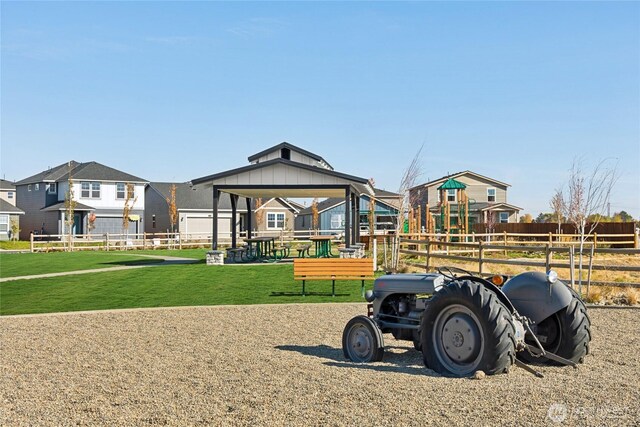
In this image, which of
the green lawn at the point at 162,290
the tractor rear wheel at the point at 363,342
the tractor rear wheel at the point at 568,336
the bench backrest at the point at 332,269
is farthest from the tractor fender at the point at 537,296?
the bench backrest at the point at 332,269

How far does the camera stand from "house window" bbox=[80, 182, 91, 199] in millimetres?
56416

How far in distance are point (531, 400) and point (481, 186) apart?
195ft

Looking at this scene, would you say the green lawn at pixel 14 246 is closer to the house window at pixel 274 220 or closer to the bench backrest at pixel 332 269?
the house window at pixel 274 220

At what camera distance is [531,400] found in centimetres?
606

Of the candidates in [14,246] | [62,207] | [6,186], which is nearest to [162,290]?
[14,246]

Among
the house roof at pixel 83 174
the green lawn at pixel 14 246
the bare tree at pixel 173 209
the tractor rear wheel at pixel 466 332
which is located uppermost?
the house roof at pixel 83 174

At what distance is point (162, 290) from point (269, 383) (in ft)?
38.1

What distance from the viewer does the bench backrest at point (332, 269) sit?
51.8 feet

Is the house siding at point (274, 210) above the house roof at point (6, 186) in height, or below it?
below

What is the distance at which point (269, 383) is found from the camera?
6.92 meters

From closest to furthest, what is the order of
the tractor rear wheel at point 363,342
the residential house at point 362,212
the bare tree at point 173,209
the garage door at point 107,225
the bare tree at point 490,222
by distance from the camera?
1. the tractor rear wheel at point 363,342
2. the bare tree at point 490,222
3. the bare tree at point 173,209
4. the garage door at point 107,225
5. the residential house at point 362,212

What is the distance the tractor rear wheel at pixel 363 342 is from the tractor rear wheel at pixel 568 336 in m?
1.79

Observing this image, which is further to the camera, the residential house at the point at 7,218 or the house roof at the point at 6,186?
the house roof at the point at 6,186

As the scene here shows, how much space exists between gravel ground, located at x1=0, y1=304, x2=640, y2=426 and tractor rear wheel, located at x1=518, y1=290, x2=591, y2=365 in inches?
10.0
